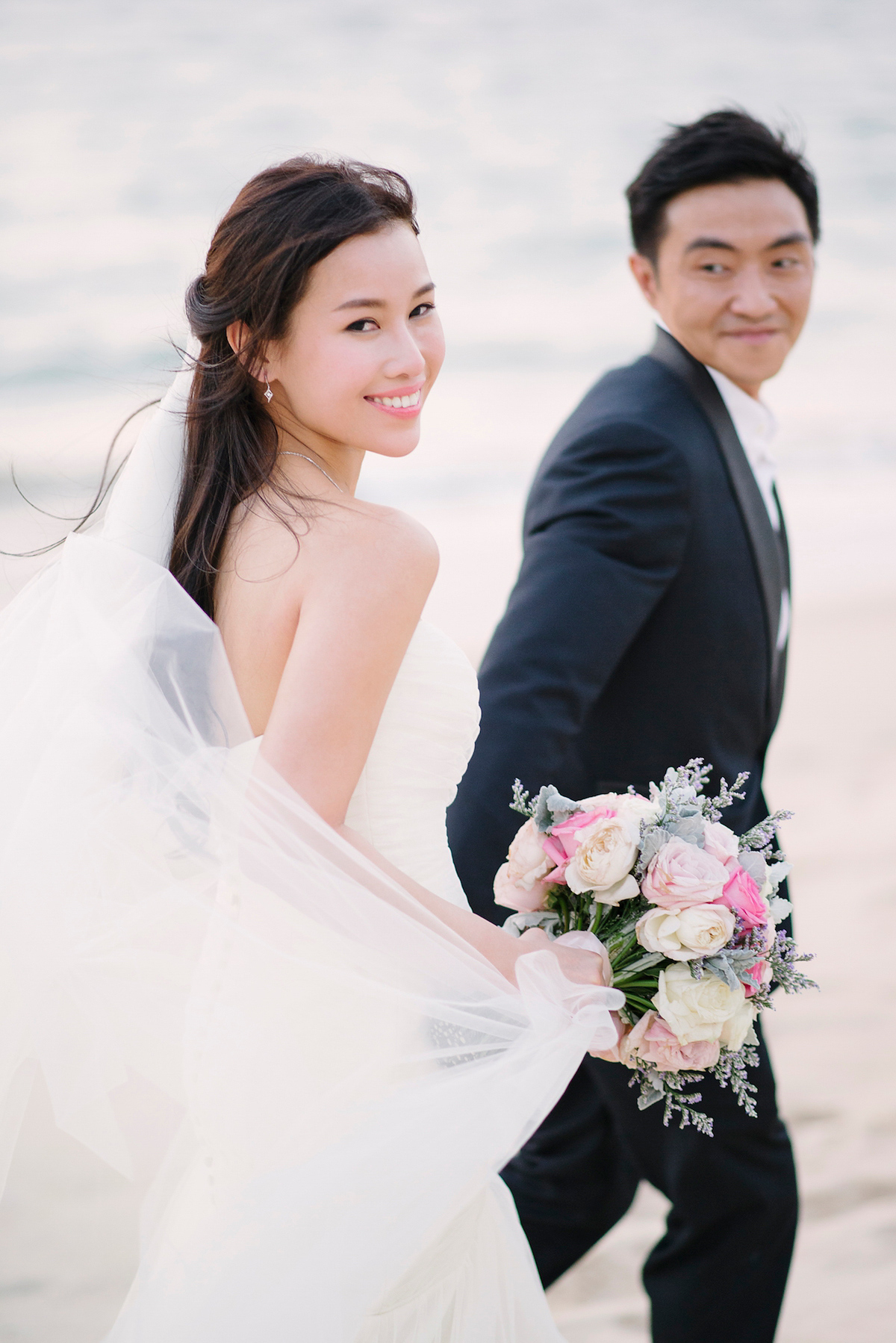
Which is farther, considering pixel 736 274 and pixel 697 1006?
pixel 736 274

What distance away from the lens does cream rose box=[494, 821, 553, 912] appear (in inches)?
76.3

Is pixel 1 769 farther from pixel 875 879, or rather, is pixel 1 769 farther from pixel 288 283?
pixel 875 879

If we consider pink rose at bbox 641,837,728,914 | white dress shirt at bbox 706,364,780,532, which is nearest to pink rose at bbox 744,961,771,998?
pink rose at bbox 641,837,728,914

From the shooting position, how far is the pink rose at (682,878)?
1780 millimetres

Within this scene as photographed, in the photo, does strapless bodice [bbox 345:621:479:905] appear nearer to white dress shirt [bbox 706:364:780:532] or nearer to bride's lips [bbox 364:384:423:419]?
bride's lips [bbox 364:384:423:419]

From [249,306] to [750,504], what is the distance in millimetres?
1275

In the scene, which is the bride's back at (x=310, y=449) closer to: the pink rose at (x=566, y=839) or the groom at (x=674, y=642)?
the pink rose at (x=566, y=839)

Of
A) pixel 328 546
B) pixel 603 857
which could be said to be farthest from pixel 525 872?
pixel 328 546

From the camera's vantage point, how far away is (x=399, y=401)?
75.8 inches

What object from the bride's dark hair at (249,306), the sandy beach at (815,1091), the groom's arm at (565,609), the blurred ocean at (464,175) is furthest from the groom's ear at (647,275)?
the blurred ocean at (464,175)

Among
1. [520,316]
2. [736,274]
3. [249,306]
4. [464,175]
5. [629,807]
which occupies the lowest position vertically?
[629,807]

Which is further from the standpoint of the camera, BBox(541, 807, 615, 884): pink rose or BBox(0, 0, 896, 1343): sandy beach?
BBox(0, 0, 896, 1343): sandy beach

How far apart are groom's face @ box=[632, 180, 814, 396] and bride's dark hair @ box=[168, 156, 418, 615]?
1135 mm

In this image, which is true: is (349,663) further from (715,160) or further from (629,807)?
(715,160)
